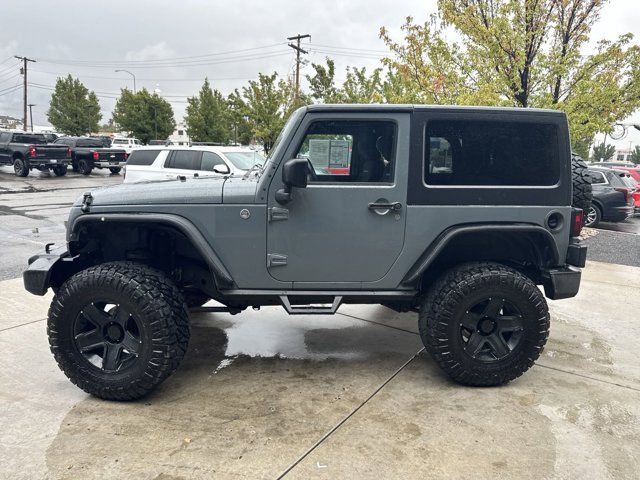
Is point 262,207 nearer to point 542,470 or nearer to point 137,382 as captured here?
point 137,382

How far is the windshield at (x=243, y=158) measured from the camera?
11.3 metres

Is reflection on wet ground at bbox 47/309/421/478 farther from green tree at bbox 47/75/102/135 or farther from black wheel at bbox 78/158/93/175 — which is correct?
green tree at bbox 47/75/102/135

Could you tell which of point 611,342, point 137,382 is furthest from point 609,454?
point 137,382

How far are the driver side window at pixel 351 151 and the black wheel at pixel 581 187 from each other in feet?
5.09

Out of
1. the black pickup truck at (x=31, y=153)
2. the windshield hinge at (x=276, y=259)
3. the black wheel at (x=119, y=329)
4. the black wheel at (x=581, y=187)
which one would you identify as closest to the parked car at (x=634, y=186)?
the black wheel at (x=581, y=187)

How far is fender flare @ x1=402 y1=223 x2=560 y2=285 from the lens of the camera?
11.0 ft

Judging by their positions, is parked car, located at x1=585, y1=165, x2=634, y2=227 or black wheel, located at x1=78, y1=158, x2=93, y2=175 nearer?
parked car, located at x1=585, y1=165, x2=634, y2=227

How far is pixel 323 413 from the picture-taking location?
320 cm

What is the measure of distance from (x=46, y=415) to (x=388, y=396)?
223 cm

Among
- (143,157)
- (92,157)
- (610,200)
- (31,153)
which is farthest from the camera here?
(92,157)

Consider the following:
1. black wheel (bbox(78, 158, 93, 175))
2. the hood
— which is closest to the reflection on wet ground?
the hood

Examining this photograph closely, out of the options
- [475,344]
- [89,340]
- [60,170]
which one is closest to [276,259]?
[89,340]

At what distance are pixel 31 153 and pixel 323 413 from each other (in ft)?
71.8

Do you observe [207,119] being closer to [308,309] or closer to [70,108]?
[70,108]
